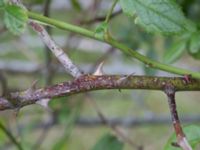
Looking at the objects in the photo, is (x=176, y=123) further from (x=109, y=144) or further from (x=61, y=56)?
(x=109, y=144)

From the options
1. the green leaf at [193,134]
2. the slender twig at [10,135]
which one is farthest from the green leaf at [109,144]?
the green leaf at [193,134]

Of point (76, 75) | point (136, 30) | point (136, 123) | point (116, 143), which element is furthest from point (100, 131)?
point (76, 75)

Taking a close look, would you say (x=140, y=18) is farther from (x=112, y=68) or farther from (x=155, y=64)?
(x=112, y=68)

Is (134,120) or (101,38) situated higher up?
(134,120)

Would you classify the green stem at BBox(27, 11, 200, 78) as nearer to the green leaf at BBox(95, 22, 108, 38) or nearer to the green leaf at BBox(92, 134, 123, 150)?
Result: the green leaf at BBox(95, 22, 108, 38)

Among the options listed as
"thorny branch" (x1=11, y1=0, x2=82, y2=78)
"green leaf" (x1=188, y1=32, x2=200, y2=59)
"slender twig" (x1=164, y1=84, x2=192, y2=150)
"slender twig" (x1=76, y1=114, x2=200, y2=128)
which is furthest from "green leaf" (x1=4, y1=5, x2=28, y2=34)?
"slender twig" (x1=76, y1=114, x2=200, y2=128)

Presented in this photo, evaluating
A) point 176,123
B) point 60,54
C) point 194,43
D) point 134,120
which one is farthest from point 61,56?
point 134,120
